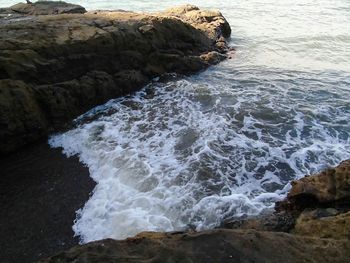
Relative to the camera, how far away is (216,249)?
154 inches

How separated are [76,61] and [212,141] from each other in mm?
5356

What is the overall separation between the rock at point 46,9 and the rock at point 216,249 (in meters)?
15.5

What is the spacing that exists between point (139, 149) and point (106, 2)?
24.4m

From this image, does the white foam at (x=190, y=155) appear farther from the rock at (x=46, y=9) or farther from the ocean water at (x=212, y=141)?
the rock at (x=46, y=9)

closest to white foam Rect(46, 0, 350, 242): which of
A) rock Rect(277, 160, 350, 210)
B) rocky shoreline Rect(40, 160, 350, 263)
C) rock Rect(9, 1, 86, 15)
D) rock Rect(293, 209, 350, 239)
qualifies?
rock Rect(277, 160, 350, 210)

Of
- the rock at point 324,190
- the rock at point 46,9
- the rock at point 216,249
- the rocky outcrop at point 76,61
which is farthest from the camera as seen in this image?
the rock at point 46,9

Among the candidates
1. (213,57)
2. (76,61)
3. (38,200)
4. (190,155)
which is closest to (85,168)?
(38,200)

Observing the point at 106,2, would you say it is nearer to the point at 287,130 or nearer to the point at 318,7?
the point at 318,7

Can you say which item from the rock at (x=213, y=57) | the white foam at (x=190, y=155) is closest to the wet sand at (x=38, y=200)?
the white foam at (x=190, y=155)

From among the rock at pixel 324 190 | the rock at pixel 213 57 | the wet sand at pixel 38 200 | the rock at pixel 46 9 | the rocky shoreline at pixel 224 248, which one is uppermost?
the rock at pixel 46 9

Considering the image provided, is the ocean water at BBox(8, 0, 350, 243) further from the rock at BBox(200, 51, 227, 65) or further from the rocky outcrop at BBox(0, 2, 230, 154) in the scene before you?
the rocky outcrop at BBox(0, 2, 230, 154)

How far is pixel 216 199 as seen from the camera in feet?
25.2

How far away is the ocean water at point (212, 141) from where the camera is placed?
7.54 m

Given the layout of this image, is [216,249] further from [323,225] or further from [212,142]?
[212,142]
